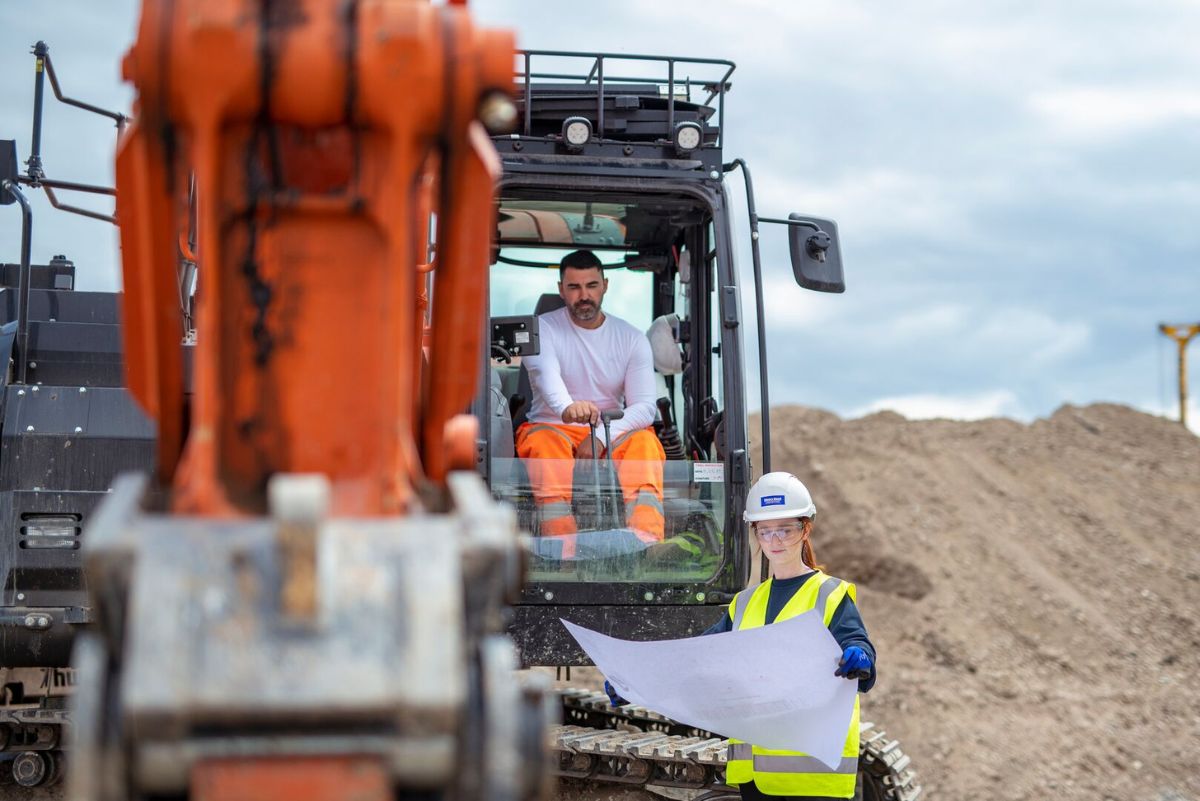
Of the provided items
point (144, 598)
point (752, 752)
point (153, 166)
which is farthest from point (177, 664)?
point (752, 752)

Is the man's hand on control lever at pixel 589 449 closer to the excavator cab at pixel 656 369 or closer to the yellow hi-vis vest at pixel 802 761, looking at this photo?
the excavator cab at pixel 656 369

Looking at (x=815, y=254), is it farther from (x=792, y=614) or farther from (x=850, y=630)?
(x=850, y=630)

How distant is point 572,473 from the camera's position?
5.53m

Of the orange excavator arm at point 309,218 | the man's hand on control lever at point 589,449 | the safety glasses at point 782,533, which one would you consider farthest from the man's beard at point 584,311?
the orange excavator arm at point 309,218

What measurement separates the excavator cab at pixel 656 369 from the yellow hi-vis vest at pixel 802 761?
1.18m

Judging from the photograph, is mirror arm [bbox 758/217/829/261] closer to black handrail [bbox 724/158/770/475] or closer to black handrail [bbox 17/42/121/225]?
black handrail [bbox 724/158/770/475]

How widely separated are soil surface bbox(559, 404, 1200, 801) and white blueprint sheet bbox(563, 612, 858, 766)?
2031 mm

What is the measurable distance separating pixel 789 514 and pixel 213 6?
2896 millimetres

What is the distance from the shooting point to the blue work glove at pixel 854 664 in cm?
396

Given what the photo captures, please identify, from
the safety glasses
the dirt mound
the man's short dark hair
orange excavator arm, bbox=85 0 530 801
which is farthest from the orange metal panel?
the dirt mound

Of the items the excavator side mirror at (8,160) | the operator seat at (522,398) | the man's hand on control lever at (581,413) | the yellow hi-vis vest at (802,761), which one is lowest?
the yellow hi-vis vest at (802,761)

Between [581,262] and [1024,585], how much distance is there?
11644 millimetres

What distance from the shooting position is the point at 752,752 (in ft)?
14.2

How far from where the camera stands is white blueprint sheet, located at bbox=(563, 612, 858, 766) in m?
4.02
